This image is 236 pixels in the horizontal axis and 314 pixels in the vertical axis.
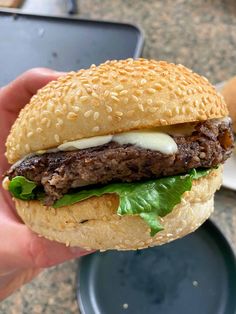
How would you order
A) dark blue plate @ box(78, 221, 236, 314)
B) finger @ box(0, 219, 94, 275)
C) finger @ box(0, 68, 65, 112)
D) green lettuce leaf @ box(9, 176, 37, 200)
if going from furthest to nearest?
finger @ box(0, 68, 65, 112) → dark blue plate @ box(78, 221, 236, 314) → finger @ box(0, 219, 94, 275) → green lettuce leaf @ box(9, 176, 37, 200)

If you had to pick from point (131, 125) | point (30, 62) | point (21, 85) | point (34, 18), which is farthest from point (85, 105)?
point (34, 18)

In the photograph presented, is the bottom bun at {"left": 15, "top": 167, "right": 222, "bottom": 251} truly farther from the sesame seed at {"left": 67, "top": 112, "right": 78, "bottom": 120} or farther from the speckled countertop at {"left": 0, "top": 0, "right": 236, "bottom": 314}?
the speckled countertop at {"left": 0, "top": 0, "right": 236, "bottom": 314}

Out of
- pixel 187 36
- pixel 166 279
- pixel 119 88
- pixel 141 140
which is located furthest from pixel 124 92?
pixel 187 36

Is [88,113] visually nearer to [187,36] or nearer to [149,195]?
[149,195]

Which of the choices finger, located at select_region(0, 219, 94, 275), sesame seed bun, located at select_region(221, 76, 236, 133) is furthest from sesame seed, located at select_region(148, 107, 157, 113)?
sesame seed bun, located at select_region(221, 76, 236, 133)

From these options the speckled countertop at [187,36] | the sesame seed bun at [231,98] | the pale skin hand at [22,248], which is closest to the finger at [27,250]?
the pale skin hand at [22,248]

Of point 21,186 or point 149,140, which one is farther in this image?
point 21,186

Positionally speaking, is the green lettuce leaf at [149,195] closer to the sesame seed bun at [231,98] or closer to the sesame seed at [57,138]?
the sesame seed at [57,138]
